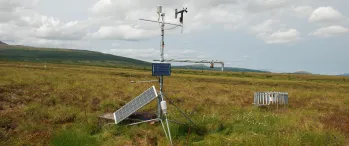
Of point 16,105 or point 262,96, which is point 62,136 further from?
point 262,96

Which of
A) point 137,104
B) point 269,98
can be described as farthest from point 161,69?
point 269,98

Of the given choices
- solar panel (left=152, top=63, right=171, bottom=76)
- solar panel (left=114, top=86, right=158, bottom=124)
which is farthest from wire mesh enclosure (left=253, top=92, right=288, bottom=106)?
solar panel (left=152, top=63, right=171, bottom=76)

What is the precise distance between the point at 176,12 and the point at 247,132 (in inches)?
221

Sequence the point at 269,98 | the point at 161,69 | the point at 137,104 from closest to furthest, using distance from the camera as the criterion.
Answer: the point at 161,69 < the point at 137,104 < the point at 269,98

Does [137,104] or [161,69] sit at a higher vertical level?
[161,69]

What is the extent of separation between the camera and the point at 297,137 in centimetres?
866

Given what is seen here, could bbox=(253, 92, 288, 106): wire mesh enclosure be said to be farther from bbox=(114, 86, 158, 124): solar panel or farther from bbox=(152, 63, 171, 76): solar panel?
bbox=(152, 63, 171, 76): solar panel

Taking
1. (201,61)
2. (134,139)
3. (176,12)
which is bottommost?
(134,139)

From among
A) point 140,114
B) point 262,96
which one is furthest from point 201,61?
point 262,96

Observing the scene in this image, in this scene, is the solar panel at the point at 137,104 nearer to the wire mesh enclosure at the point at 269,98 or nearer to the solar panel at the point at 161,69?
the solar panel at the point at 161,69

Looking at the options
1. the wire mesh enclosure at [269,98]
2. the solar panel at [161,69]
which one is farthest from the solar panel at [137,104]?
the wire mesh enclosure at [269,98]

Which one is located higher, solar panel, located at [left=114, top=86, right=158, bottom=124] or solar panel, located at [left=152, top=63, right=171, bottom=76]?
solar panel, located at [left=152, top=63, right=171, bottom=76]

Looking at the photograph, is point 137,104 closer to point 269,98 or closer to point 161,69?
point 161,69

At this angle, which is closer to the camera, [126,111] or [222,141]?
[222,141]
